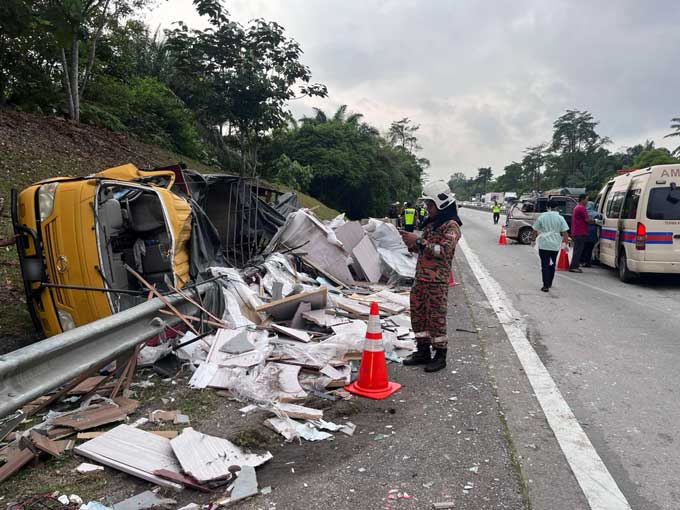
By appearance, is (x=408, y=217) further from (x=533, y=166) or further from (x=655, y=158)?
(x=533, y=166)

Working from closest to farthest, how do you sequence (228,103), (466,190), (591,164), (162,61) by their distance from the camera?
(228,103), (162,61), (591,164), (466,190)

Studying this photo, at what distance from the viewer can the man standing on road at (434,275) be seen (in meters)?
5.07

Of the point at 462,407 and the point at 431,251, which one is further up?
the point at 431,251

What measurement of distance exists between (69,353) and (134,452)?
33.0 inches

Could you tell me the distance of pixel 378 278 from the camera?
10078 millimetres

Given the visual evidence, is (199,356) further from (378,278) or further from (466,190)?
(466,190)

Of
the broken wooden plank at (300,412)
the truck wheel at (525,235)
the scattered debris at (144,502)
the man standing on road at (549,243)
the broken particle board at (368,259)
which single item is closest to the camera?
the scattered debris at (144,502)

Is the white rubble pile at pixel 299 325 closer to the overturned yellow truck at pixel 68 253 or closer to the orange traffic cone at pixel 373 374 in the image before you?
the orange traffic cone at pixel 373 374

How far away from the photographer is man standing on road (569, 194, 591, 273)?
12047 mm

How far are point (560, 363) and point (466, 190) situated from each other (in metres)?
182

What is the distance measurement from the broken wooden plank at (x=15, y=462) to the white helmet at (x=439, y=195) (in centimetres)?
389

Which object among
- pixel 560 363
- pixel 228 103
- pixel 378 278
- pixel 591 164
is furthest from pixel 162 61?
pixel 591 164

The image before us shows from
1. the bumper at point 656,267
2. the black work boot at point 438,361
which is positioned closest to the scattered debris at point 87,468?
the black work boot at point 438,361

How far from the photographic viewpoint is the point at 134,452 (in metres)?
3.11
